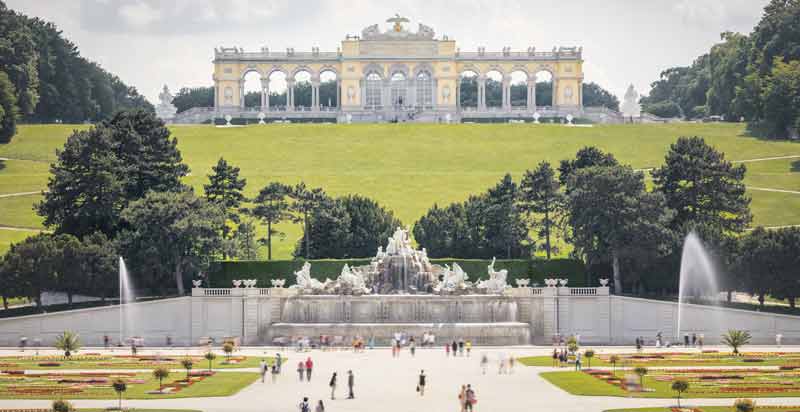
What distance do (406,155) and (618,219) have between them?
1496 inches

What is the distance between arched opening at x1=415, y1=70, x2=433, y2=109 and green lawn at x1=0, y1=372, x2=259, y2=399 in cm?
9244

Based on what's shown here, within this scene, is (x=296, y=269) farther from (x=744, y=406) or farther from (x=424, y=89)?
(x=424, y=89)

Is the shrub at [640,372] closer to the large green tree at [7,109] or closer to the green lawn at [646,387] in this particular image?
the green lawn at [646,387]

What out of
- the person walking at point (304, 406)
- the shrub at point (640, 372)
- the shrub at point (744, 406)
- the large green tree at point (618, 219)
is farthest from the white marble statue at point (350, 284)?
the shrub at point (744, 406)

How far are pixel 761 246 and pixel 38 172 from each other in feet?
180

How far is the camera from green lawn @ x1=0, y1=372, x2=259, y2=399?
46.5m

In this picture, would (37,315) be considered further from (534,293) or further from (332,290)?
(534,293)

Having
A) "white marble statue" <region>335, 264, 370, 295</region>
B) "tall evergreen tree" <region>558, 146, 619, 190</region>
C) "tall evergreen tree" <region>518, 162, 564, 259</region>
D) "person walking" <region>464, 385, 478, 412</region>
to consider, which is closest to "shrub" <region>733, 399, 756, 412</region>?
"person walking" <region>464, 385, 478, 412</region>

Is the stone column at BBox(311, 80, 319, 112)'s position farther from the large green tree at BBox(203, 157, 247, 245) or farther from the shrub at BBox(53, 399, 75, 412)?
the shrub at BBox(53, 399, 75, 412)

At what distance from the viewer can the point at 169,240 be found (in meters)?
75.7

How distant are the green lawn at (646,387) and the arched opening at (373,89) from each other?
3664 inches

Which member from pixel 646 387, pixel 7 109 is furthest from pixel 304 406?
pixel 7 109

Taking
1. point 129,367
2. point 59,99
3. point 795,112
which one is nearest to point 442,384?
point 129,367

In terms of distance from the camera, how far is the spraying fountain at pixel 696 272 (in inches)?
2926
